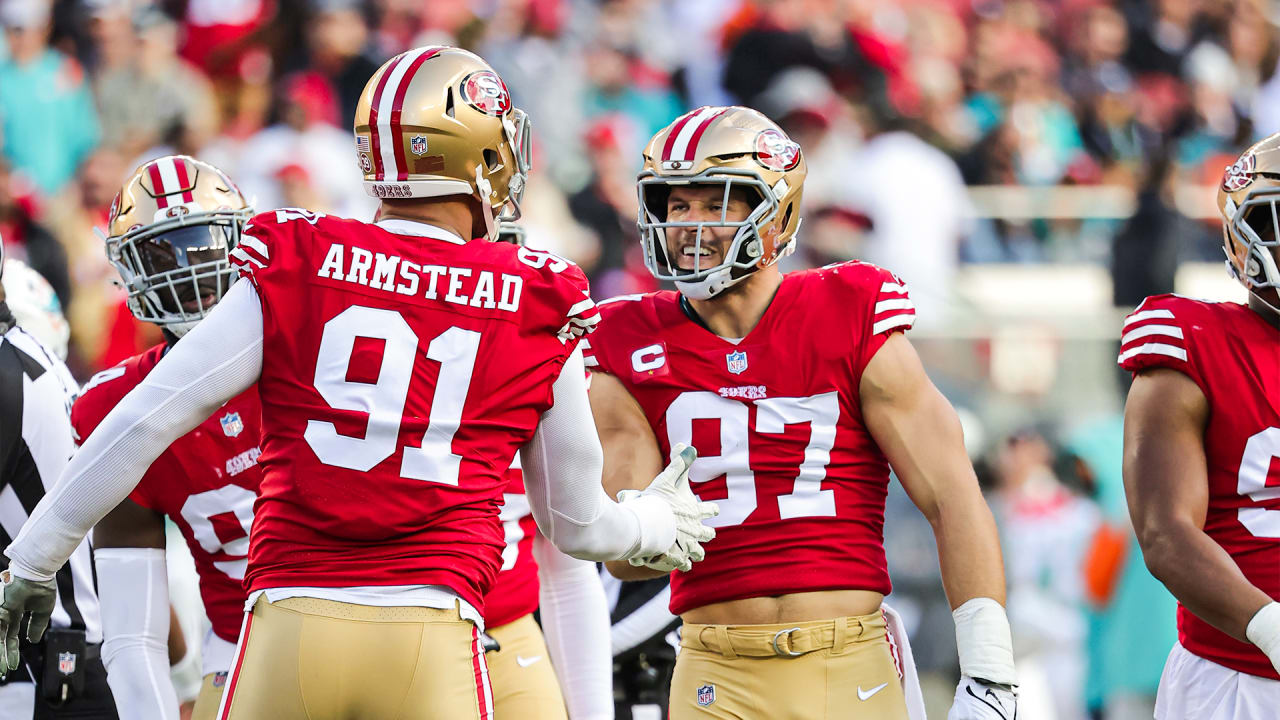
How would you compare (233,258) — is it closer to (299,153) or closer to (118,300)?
(118,300)

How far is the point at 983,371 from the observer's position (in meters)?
8.26

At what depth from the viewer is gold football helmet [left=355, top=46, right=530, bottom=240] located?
9.82 ft

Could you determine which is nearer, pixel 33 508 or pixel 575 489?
pixel 575 489

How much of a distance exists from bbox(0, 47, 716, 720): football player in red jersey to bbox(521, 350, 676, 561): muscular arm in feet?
0.22

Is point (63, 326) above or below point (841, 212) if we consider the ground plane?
below

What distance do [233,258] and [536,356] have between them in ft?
1.91

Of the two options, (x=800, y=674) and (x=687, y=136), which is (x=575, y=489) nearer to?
(x=800, y=674)

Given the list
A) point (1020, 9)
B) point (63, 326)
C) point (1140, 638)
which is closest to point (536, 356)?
point (63, 326)

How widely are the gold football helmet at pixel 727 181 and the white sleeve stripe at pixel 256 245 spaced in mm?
1111

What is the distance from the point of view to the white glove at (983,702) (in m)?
3.29

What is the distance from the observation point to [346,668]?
272cm

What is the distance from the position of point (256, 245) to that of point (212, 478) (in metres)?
1.10

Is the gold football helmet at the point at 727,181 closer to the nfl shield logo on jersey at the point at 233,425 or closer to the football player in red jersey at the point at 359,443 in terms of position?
the football player in red jersey at the point at 359,443

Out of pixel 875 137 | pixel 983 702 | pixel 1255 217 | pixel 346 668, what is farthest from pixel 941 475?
pixel 875 137
